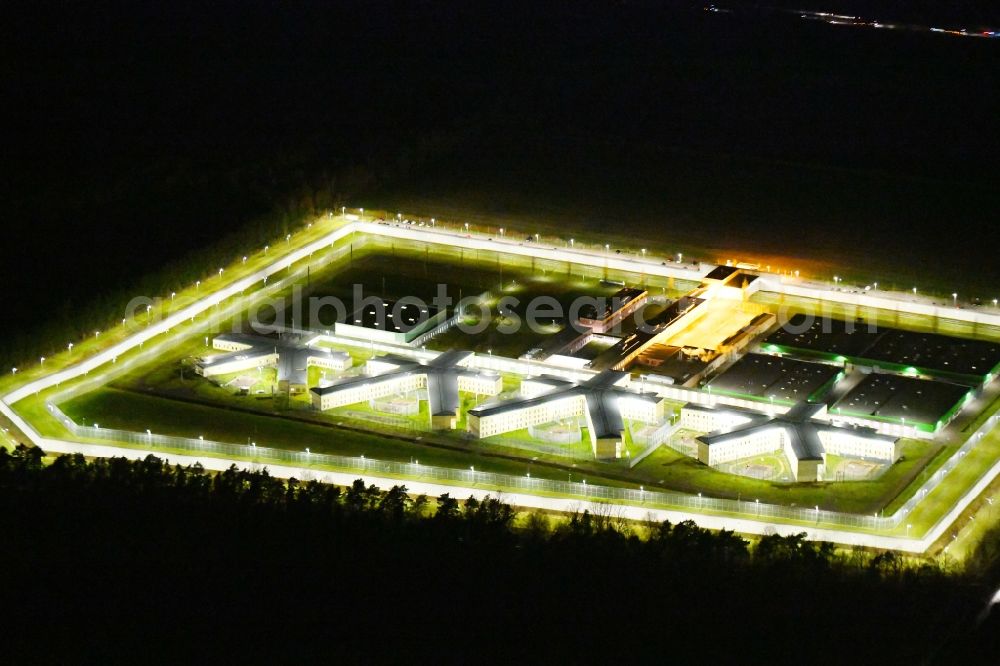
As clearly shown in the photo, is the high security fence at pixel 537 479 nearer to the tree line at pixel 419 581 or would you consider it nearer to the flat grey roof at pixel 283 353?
the tree line at pixel 419 581

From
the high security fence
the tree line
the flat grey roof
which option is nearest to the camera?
the tree line

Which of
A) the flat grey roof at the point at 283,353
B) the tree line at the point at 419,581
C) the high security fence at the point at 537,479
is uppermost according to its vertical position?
the flat grey roof at the point at 283,353

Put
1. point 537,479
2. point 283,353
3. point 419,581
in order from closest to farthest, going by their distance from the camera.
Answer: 1. point 419,581
2. point 537,479
3. point 283,353

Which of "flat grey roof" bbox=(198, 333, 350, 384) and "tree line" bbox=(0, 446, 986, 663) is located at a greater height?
"flat grey roof" bbox=(198, 333, 350, 384)

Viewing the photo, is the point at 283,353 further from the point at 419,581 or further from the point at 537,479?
the point at 419,581

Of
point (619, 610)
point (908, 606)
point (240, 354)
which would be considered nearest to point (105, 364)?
point (240, 354)

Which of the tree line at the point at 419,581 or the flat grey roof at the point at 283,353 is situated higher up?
the flat grey roof at the point at 283,353

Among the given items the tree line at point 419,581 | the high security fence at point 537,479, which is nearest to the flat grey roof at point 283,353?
the high security fence at point 537,479

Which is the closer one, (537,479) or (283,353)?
(537,479)

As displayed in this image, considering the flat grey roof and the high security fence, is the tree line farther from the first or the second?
the flat grey roof

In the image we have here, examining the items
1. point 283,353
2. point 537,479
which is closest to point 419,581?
point 537,479

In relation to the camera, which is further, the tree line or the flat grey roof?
the flat grey roof

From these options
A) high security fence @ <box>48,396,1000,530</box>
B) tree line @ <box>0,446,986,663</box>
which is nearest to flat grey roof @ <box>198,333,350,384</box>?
high security fence @ <box>48,396,1000,530</box>
